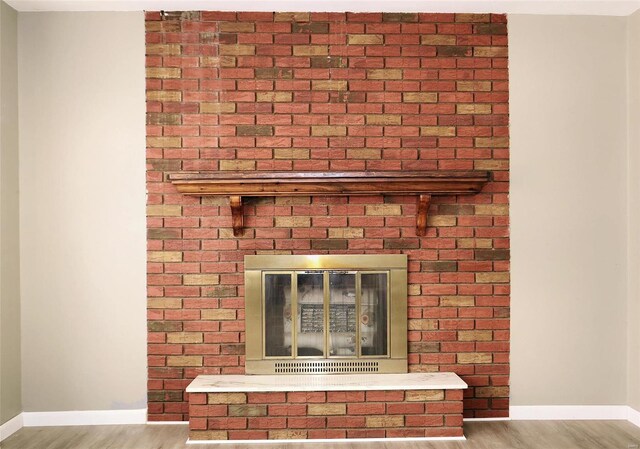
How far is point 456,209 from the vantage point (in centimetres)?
348

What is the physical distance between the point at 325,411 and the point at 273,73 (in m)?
2.10

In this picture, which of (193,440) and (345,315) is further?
(345,315)

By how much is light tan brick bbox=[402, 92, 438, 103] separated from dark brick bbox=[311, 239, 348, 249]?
99 cm

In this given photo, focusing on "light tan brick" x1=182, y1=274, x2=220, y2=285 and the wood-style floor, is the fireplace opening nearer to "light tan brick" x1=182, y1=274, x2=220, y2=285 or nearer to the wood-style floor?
"light tan brick" x1=182, y1=274, x2=220, y2=285
